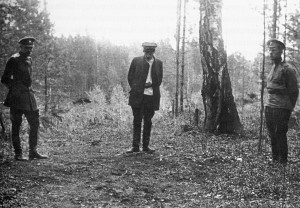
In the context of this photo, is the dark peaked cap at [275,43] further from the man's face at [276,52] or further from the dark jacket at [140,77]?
the dark jacket at [140,77]

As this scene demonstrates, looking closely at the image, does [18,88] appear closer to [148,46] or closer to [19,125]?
[19,125]

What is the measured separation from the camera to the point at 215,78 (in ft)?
28.0

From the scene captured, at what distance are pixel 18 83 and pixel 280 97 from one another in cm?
478

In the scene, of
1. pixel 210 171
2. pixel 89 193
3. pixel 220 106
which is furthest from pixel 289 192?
pixel 220 106

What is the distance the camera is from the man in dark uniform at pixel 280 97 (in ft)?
18.4

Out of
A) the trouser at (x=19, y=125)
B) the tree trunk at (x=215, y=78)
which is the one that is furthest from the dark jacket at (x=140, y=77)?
the tree trunk at (x=215, y=78)

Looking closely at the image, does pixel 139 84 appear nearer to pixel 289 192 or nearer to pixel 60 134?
pixel 289 192

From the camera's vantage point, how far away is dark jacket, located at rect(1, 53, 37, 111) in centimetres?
591

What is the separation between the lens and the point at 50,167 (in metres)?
5.49

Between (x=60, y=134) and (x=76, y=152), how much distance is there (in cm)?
435

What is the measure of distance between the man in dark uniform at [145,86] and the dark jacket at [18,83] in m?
2.04

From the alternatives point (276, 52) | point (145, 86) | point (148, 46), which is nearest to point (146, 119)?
point (145, 86)

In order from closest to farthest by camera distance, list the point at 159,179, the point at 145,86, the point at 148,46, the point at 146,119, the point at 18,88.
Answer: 1. the point at 159,179
2. the point at 18,88
3. the point at 148,46
4. the point at 145,86
5. the point at 146,119

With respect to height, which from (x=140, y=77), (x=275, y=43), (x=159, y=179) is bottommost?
(x=159, y=179)
